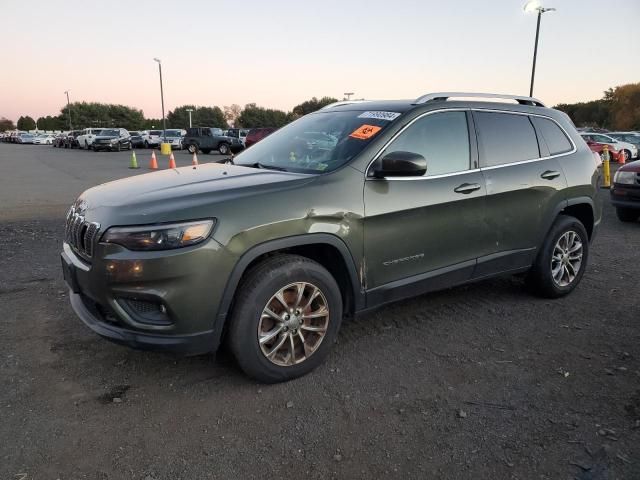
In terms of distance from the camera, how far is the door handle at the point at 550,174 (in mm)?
4419

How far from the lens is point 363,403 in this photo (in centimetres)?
298

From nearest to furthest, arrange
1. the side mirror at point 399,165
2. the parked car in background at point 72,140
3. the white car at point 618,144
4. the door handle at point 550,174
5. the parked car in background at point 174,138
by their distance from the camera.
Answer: the side mirror at point 399,165 → the door handle at point 550,174 → the white car at point 618,144 → the parked car in background at point 174,138 → the parked car in background at point 72,140

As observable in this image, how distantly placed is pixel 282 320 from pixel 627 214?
789 centimetres

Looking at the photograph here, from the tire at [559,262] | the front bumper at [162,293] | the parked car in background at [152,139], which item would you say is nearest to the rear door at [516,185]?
the tire at [559,262]

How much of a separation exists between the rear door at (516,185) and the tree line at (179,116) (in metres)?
87.4

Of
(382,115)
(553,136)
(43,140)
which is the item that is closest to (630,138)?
(553,136)

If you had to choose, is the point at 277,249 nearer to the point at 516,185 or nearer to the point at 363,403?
the point at 363,403

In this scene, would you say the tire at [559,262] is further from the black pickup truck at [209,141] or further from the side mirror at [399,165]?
the black pickup truck at [209,141]

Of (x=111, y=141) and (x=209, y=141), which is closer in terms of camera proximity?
(x=209, y=141)

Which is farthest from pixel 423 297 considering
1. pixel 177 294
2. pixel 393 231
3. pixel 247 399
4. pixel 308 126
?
pixel 177 294

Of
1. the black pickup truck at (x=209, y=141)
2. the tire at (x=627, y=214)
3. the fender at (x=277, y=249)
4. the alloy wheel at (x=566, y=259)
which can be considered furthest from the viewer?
the black pickup truck at (x=209, y=141)

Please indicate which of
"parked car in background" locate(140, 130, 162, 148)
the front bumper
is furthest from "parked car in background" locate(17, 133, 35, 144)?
the front bumper

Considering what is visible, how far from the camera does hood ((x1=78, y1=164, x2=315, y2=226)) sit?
2.76 meters

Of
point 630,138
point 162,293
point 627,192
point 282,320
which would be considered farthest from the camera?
point 630,138
